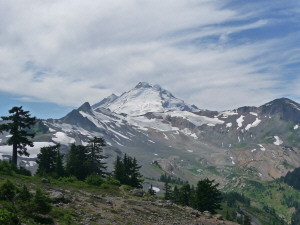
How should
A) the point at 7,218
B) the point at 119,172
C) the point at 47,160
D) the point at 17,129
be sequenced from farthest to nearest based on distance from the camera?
1. the point at 119,172
2. the point at 47,160
3. the point at 17,129
4. the point at 7,218

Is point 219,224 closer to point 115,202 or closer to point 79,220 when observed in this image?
point 115,202

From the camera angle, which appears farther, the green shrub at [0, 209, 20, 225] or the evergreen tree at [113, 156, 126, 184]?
the evergreen tree at [113, 156, 126, 184]

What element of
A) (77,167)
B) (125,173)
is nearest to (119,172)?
(125,173)

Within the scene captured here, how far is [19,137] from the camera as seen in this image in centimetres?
5400

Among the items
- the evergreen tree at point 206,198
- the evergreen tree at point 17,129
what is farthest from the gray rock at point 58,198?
the evergreen tree at point 206,198

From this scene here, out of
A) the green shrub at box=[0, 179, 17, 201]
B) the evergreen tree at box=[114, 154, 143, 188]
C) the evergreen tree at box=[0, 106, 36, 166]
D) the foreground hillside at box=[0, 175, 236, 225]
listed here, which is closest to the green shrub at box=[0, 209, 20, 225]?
the foreground hillside at box=[0, 175, 236, 225]

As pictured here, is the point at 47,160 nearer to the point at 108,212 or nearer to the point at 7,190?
the point at 108,212

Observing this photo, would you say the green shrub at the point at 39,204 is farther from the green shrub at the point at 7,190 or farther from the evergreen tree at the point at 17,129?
the evergreen tree at the point at 17,129

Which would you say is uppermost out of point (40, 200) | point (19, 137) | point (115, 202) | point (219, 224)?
point (19, 137)

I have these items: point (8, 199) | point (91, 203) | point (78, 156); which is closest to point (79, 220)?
point (8, 199)

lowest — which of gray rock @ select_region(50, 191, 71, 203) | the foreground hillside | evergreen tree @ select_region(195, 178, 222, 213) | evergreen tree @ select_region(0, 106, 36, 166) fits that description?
evergreen tree @ select_region(195, 178, 222, 213)

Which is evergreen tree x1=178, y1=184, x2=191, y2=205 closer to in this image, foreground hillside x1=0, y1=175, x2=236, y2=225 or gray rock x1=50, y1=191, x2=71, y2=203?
foreground hillside x1=0, y1=175, x2=236, y2=225

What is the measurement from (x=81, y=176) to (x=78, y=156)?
5581mm

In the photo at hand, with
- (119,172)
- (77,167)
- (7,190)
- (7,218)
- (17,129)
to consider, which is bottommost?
(119,172)
